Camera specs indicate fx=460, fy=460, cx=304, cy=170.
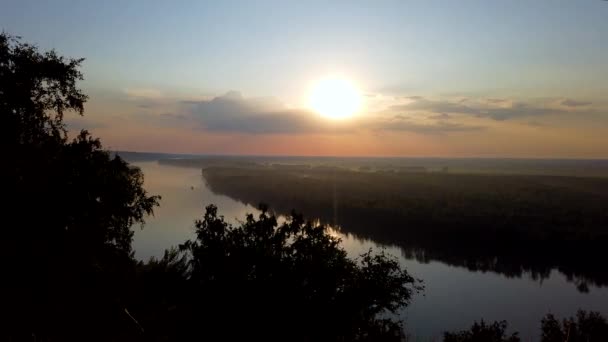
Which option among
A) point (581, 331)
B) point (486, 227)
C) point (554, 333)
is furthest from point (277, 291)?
point (486, 227)

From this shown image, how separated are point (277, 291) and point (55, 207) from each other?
9.24 meters

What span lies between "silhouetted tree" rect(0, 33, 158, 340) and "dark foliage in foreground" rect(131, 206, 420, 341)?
255 centimetres

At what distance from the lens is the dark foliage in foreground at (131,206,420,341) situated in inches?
664

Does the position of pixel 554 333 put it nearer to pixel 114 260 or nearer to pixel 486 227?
pixel 114 260

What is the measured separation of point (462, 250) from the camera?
160 ft

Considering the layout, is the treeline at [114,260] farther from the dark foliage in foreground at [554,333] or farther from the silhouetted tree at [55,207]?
the dark foliage in foreground at [554,333]

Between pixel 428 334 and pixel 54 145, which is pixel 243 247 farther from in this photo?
pixel 428 334

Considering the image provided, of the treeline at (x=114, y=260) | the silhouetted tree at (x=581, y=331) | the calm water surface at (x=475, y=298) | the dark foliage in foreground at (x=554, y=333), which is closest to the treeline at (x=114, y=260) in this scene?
the treeline at (x=114, y=260)

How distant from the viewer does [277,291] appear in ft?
58.3

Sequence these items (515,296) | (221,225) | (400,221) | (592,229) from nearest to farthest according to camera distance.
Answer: (221,225) < (515,296) < (592,229) < (400,221)

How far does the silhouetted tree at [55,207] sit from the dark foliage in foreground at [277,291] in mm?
2551

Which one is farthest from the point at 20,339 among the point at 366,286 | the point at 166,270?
the point at 166,270

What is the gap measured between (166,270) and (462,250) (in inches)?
1353

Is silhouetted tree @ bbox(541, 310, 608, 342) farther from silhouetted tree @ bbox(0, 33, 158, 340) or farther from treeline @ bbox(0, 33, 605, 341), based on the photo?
silhouetted tree @ bbox(0, 33, 158, 340)
